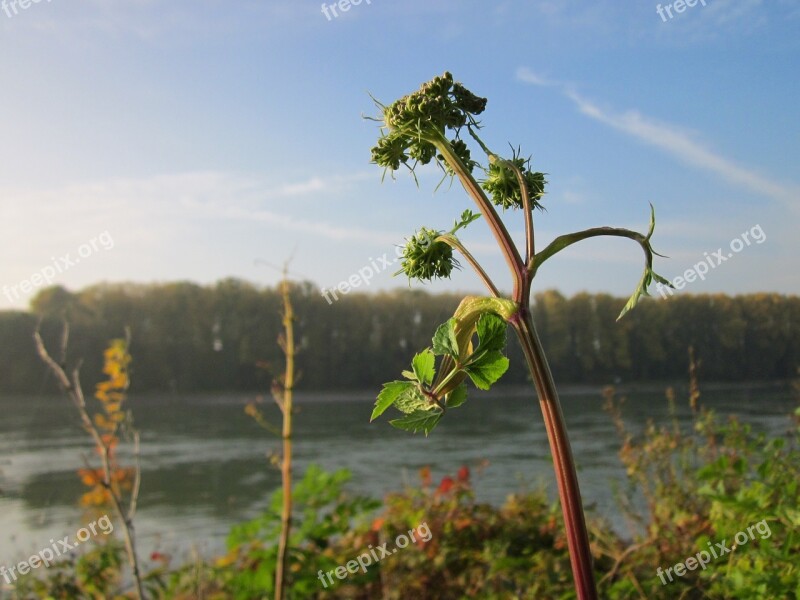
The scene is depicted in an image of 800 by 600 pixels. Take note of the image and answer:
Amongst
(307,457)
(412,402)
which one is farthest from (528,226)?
(307,457)

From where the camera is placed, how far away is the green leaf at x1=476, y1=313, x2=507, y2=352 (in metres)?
0.45

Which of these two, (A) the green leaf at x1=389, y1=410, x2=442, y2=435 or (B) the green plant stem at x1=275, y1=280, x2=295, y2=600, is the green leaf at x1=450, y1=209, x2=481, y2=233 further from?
(B) the green plant stem at x1=275, y1=280, x2=295, y2=600

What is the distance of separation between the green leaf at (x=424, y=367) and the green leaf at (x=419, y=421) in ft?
0.09

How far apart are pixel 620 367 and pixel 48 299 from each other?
33.0 feet

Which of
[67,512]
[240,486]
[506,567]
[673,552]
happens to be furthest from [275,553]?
[240,486]

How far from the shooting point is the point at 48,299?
1183 cm

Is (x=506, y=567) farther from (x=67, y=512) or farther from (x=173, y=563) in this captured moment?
(x=67, y=512)

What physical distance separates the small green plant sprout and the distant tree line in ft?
0.34

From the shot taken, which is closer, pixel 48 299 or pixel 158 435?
pixel 158 435

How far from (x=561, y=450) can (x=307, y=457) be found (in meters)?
6.73

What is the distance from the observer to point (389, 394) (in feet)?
1.56
